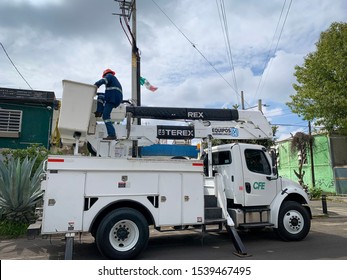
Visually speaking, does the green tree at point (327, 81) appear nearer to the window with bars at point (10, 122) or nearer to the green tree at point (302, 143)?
the green tree at point (302, 143)

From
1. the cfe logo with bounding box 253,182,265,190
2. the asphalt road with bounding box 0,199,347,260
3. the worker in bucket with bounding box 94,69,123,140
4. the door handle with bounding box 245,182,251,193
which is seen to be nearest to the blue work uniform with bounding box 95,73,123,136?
the worker in bucket with bounding box 94,69,123,140

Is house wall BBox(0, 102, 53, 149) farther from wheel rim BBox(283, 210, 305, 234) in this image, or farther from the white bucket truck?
wheel rim BBox(283, 210, 305, 234)

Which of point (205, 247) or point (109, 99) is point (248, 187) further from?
point (109, 99)

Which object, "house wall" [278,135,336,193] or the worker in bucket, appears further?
"house wall" [278,135,336,193]

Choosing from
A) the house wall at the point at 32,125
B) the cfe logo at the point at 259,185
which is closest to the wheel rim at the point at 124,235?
the cfe logo at the point at 259,185

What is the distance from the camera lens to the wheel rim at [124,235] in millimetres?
5737

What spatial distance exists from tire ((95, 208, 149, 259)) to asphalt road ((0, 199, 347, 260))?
1.65ft

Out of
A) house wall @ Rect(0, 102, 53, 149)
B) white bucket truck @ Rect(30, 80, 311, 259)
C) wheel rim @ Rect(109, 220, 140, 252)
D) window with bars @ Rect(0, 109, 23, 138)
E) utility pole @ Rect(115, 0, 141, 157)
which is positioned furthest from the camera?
house wall @ Rect(0, 102, 53, 149)

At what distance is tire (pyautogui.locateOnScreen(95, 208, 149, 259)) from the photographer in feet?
18.4

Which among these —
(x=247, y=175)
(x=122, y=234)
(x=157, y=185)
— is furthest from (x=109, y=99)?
(x=247, y=175)

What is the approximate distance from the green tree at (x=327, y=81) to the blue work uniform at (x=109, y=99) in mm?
13899
